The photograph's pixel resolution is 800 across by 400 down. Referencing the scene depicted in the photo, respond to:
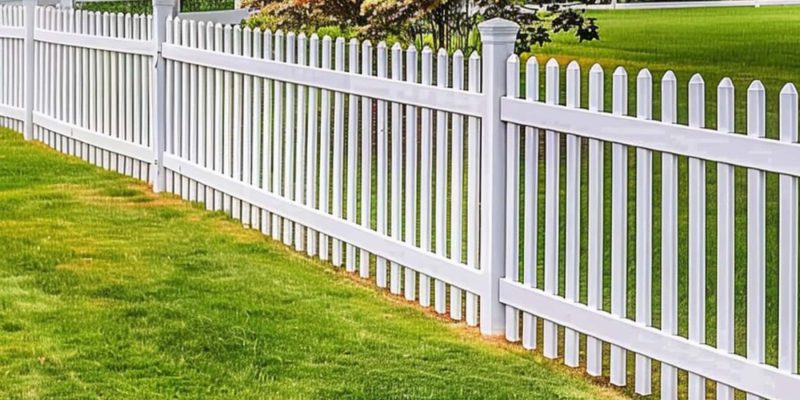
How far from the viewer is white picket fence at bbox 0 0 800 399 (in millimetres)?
5445

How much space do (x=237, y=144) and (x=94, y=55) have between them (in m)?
2.85

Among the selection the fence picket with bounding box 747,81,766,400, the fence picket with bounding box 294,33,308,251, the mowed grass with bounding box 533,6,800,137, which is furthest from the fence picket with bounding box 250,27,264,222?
the mowed grass with bounding box 533,6,800,137

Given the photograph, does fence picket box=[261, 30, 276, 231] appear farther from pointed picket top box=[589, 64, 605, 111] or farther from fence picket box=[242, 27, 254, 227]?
pointed picket top box=[589, 64, 605, 111]

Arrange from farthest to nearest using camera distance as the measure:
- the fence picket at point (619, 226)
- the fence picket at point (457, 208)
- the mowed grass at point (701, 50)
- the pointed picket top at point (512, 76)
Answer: the mowed grass at point (701, 50)
the fence picket at point (457, 208)
the pointed picket top at point (512, 76)
the fence picket at point (619, 226)

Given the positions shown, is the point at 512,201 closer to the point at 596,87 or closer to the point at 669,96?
the point at 596,87

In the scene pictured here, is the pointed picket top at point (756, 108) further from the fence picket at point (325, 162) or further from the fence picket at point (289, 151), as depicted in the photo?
the fence picket at point (289, 151)

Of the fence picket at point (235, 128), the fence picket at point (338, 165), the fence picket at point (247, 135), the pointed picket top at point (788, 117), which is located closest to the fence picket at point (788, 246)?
the pointed picket top at point (788, 117)

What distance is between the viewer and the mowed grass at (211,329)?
6059mm

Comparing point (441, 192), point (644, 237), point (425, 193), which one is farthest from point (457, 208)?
point (644, 237)

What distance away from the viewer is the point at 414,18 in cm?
1279

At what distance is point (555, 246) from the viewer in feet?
21.5

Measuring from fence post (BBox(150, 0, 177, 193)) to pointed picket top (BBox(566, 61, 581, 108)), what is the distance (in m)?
4.99

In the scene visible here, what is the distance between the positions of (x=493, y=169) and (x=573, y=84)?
721 millimetres

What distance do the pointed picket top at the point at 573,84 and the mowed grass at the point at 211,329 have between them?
1.13 m
